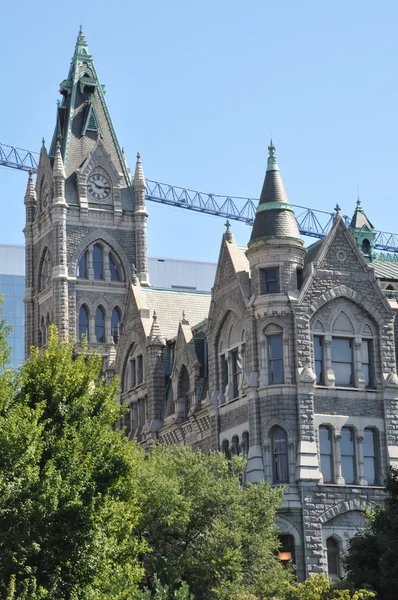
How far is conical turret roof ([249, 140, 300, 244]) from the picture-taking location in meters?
68.9

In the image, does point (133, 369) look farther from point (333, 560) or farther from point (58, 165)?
→ point (58, 165)

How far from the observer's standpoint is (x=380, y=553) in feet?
180

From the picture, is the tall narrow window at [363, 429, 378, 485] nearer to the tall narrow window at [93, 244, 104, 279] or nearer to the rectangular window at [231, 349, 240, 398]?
the rectangular window at [231, 349, 240, 398]

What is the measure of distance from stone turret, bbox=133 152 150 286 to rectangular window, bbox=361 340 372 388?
47040mm

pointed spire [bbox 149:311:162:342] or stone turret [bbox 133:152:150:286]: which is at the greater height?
stone turret [bbox 133:152:150:286]

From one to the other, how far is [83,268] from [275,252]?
1871 inches

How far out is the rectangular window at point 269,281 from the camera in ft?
225

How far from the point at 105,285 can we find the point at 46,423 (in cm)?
6293

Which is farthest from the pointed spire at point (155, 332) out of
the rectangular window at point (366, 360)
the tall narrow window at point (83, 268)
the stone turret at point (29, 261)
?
the stone turret at point (29, 261)

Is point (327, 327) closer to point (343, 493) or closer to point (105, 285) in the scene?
point (343, 493)

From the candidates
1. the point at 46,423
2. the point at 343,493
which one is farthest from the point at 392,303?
the point at 46,423

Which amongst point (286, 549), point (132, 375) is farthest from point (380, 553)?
point (132, 375)

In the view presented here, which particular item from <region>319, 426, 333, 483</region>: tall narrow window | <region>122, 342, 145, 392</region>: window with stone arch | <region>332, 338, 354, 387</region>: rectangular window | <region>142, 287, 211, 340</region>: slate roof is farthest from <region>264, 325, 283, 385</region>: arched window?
<region>142, 287, 211, 340</region>: slate roof

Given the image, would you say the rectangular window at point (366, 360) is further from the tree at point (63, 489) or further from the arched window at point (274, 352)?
the tree at point (63, 489)
